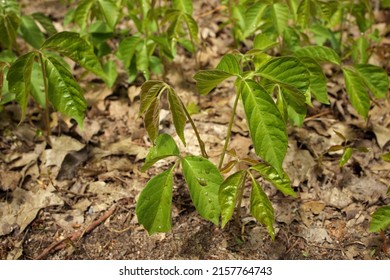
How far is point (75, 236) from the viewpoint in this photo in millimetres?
2137

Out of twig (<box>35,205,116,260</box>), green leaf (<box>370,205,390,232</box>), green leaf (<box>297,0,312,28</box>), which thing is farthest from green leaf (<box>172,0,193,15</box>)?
green leaf (<box>370,205,390,232</box>)

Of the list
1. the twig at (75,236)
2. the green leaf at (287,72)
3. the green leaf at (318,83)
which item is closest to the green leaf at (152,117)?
the green leaf at (287,72)

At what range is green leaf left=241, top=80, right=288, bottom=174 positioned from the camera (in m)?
1.54

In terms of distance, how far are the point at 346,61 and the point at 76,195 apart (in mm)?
1954

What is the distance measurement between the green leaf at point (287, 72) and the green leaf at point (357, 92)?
715 mm

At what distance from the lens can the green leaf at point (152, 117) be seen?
1.64 m

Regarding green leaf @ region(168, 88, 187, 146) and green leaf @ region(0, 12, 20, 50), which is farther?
green leaf @ region(0, 12, 20, 50)

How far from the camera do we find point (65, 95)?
78.6 inches

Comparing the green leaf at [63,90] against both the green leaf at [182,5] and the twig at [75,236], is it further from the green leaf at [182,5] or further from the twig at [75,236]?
the green leaf at [182,5]

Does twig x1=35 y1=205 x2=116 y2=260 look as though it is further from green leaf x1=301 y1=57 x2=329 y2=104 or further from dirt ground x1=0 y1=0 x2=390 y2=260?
green leaf x1=301 y1=57 x2=329 y2=104

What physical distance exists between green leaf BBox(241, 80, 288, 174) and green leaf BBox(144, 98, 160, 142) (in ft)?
1.11

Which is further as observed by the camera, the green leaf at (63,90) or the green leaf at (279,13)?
the green leaf at (279,13)

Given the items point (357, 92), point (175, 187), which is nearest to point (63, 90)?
point (175, 187)

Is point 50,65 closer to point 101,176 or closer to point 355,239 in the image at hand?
point 101,176
